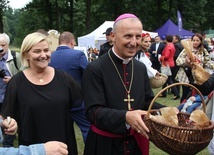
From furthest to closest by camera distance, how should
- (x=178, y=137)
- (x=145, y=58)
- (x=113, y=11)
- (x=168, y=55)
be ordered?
1. (x=113, y=11)
2. (x=168, y=55)
3. (x=145, y=58)
4. (x=178, y=137)

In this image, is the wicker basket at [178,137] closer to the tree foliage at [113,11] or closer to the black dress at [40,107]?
the black dress at [40,107]

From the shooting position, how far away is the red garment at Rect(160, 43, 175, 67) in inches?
386

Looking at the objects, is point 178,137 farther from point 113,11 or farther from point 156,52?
point 113,11

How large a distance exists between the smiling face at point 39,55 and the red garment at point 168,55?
7.18 m

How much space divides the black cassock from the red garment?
7.28 meters

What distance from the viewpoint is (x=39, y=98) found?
2979 millimetres

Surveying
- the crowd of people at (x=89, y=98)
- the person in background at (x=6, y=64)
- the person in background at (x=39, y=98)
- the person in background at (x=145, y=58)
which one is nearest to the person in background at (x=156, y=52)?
the person in background at (x=145, y=58)

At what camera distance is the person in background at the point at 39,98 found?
296 centimetres

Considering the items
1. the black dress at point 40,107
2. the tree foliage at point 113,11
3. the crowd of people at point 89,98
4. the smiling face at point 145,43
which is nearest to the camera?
the crowd of people at point 89,98

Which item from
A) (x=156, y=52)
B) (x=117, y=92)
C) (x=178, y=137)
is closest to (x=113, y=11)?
(x=156, y=52)

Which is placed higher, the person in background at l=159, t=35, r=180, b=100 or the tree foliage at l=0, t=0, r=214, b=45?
the tree foliage at l=0, t=0, r=214, b=45

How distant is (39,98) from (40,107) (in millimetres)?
84

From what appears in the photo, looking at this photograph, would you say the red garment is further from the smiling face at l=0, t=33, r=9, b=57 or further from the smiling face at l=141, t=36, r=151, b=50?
the smiling face at l=0, t=33, r=9, b=57

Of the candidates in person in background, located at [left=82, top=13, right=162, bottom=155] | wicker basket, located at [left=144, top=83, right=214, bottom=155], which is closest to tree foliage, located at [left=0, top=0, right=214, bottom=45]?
person in background, located at [left=82, top=13, right=162, bottom=155]
